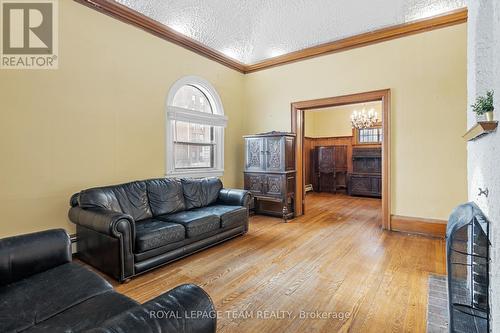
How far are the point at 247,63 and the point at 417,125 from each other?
3.52 m

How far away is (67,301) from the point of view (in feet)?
4.44

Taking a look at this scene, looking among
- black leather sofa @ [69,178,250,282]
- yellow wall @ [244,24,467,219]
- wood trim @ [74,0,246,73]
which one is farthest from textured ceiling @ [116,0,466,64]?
black leather sofa @ [69,178,250,282]

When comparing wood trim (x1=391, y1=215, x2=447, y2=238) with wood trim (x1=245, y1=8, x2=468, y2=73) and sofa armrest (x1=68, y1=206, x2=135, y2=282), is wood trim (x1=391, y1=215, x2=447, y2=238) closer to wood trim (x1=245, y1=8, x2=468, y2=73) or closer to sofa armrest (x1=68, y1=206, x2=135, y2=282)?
wood trim (x1=245, y1=8, x2=468, y2=73)

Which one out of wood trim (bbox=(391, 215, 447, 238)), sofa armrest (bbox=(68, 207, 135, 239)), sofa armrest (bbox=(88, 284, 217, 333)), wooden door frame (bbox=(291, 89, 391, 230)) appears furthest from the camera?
wooden door frame (bbox=(291, 89, 391, 230))

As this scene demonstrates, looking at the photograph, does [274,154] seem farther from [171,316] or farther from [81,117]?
[171,316]

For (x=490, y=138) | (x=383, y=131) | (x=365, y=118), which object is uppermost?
(x=365, y=118)

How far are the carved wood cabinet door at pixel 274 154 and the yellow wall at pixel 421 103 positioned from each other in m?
1.31

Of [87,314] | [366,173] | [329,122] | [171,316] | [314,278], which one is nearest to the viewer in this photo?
[171,316]

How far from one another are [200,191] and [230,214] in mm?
717

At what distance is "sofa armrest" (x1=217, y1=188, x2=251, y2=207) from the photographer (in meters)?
3.92

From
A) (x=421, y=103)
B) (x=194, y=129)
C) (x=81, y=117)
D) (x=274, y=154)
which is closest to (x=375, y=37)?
(x=421, y=103)

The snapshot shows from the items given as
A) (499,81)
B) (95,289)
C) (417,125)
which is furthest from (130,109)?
(417,125)

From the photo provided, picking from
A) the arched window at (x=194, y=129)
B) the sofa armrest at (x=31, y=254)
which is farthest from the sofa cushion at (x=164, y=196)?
the sofa armrest at (x=31, y=254)

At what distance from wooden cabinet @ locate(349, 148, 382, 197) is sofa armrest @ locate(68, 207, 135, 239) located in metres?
6.82
